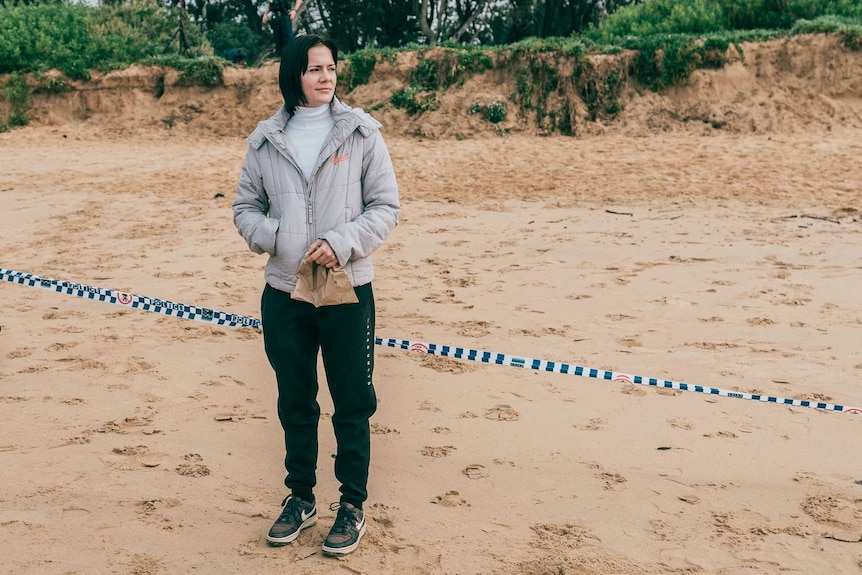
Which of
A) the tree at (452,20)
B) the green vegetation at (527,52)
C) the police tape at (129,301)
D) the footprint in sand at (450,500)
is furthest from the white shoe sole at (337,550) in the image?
the tree at (452,20)

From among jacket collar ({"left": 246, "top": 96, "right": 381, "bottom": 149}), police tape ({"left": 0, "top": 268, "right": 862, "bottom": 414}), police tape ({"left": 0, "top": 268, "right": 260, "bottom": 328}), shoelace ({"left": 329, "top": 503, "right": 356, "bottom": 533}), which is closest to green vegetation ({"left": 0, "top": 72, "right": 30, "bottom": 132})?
Result: police tape ({"left": 0, "top": 268, "right": 862, "bottom": 414})

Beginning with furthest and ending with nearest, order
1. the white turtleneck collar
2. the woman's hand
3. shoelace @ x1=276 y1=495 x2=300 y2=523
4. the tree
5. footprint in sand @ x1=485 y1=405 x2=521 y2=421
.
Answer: the tree, footprint in sand @ x1=485 y1=405 x2=521 y2=421, shoelace @ x1=276 y1=495 x2=300 y2=523, the white turtleneck collar, the woman's hand

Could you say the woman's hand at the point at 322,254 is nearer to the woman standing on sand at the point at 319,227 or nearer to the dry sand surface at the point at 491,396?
the woman standing on sand at the point at 319,227

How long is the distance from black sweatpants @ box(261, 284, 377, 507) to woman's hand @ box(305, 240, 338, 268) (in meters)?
0.19

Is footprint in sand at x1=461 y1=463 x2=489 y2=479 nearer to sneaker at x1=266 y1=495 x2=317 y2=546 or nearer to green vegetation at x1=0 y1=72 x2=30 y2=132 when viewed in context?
sneaker at x1=266 y1=495 x2=317 y2=546

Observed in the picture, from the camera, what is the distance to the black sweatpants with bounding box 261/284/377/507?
329cm

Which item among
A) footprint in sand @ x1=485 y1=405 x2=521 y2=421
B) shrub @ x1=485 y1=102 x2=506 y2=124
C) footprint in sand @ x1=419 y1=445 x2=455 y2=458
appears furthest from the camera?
shrub @ x1=485 y1=102 x2=506 y2=124

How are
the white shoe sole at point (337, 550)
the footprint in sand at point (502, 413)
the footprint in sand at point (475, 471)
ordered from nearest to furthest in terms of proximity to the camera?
1. the white shoe sole at point (337, 550)
2. the footprint in sand at point (475, 471)
3. the footprint in sand at point (502, 413)

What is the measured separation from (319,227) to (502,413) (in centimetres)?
203

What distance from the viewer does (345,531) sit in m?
3.45

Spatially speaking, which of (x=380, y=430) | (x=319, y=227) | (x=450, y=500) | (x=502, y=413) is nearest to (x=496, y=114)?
(x=502, y=413)

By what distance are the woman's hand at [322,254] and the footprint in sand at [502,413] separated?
6.44 feet

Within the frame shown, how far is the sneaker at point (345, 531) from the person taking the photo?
3406mm

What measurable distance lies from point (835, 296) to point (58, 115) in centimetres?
1492
